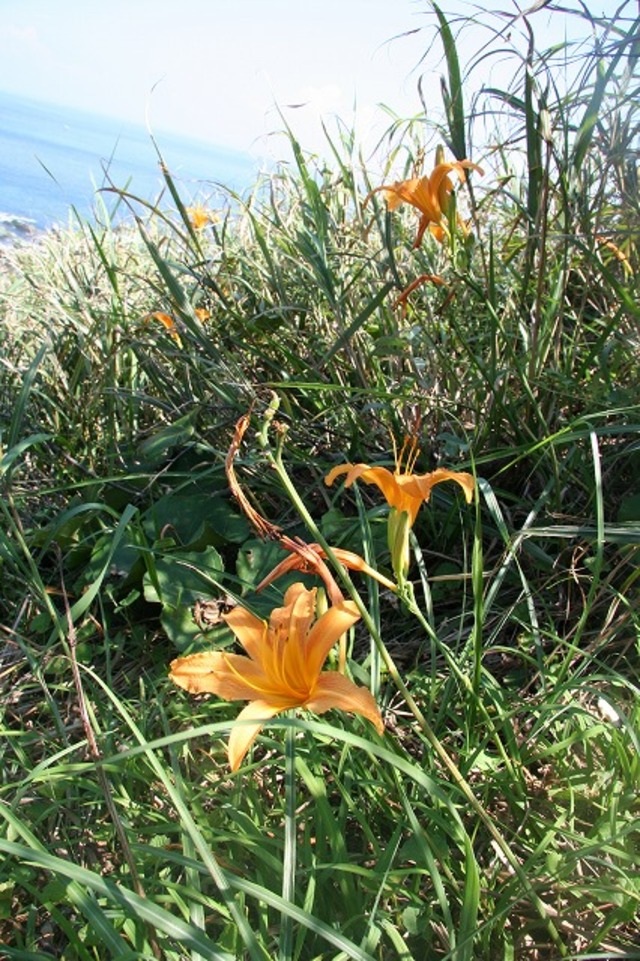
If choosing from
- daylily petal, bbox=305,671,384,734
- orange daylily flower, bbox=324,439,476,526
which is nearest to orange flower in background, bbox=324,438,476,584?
orange daylily flower, bbox=324,439,476,526

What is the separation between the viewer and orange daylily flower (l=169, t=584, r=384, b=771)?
879mm

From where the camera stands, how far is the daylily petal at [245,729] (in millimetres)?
826

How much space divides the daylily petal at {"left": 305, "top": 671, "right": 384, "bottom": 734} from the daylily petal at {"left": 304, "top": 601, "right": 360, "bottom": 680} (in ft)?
0.06

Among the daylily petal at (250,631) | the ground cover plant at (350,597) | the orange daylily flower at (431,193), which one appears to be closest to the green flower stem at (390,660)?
the ground cover plant at (350,597)

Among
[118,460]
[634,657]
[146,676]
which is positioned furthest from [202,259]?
[634,657]

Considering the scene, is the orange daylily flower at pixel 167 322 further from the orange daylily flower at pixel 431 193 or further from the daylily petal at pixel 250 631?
the daylily petal at pixel 250 631

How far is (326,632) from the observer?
894 millimetres

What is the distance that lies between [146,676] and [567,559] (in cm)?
82

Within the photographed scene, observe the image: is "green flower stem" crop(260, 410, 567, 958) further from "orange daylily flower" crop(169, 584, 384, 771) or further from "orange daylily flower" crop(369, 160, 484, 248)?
"orange daylily flower" crop(369, 160, 484, 248)

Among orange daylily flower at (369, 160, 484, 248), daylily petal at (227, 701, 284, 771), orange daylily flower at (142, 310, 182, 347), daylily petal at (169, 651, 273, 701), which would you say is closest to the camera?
daylily petal at (227, 701, 284, 771)

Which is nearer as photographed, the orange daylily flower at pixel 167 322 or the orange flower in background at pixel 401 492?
the orange flower in background at pixel 401 492

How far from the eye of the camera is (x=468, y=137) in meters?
1.80

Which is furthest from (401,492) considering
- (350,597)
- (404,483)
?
(350,597)

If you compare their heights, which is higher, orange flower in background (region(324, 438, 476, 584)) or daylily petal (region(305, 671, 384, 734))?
orange flower in background (region(324, 438, 476, 584))
